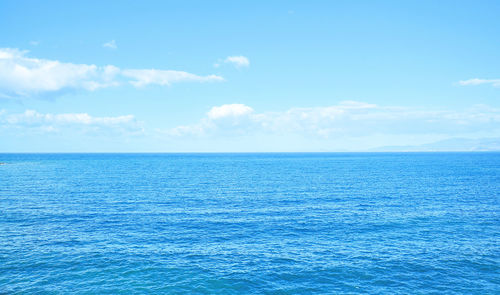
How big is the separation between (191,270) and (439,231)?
122ft

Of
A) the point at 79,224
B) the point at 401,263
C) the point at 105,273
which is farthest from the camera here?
the point at 79,224

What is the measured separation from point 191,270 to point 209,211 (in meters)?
26.7

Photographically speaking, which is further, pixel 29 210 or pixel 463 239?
pixel 29 210

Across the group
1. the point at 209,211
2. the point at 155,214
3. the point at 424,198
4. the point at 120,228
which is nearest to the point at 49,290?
the point at 120,228

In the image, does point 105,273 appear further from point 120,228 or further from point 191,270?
point 120,228

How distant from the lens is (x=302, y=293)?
31.5 m

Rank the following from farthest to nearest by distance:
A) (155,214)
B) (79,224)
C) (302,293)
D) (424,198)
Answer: (424,198), (155,214), (79,224), (302,293)

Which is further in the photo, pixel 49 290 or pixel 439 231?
pixel 439 231

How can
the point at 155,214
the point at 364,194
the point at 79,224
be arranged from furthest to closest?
the point at 364,194 < the point at 155,214 < the point at 79,224

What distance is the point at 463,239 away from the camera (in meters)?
45.8

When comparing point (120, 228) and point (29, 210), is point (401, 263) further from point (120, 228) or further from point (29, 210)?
point (29, 210)

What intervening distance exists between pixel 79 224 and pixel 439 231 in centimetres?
5546

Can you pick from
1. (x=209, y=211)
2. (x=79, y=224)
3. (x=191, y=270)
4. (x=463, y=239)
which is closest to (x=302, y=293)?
(x=191, y=270)

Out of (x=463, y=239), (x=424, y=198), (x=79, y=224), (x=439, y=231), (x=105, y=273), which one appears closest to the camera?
(x=105, y=273)
